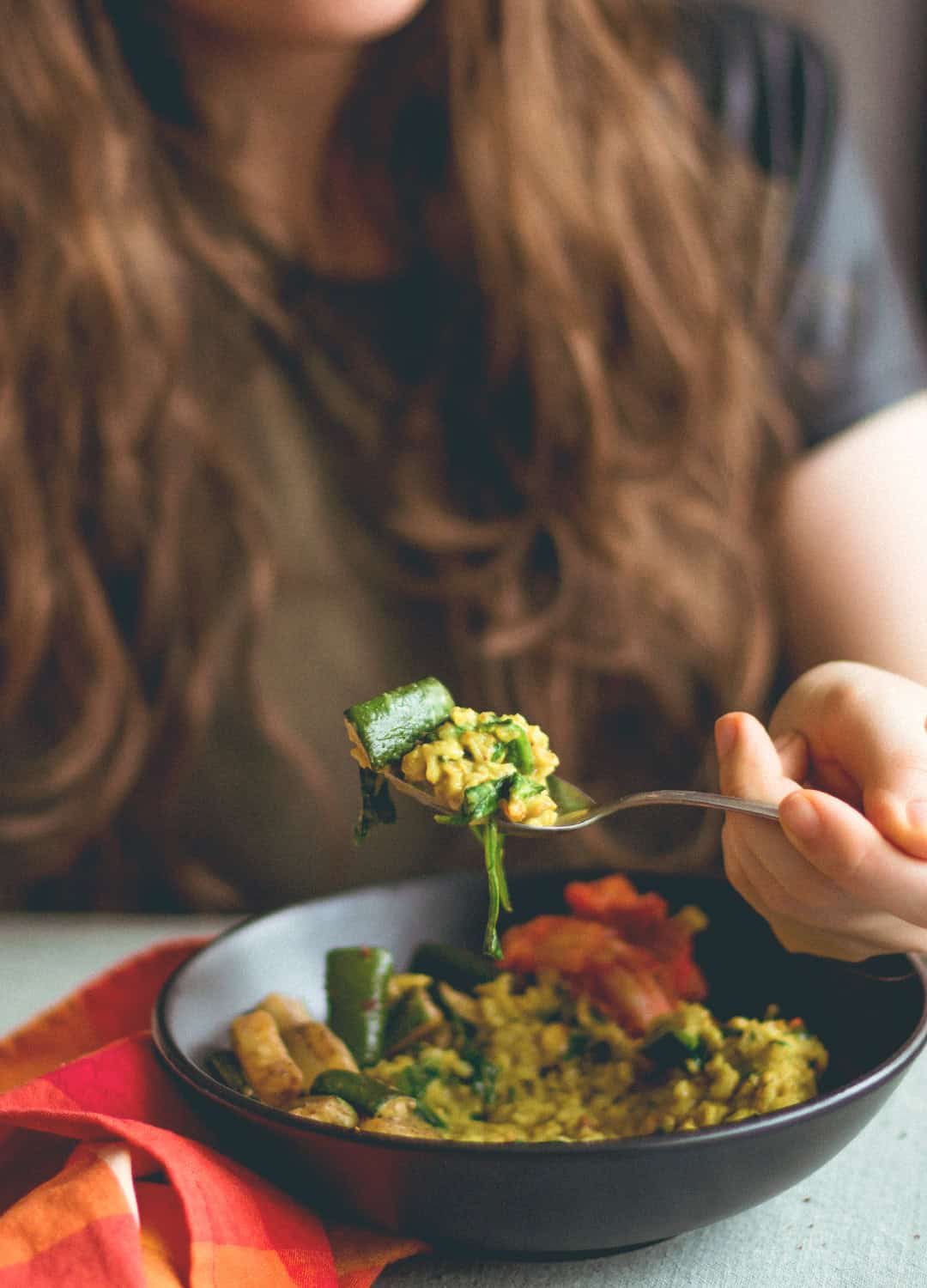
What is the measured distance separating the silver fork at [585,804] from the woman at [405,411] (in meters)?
0.77

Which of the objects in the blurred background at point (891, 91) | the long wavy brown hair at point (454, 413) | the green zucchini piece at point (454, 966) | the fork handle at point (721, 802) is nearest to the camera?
the fork handle at point (721, 802)

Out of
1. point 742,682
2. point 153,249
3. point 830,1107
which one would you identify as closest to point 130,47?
point 153,249

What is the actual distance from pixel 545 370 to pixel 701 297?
0.82ft

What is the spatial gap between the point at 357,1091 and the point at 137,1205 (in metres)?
0.14

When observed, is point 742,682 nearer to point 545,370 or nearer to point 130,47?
point 545,370

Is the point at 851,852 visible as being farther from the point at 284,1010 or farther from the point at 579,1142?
Answer: the point at 284,1010

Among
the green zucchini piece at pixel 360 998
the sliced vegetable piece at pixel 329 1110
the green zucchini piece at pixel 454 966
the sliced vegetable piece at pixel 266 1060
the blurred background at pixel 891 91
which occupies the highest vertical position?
the blurred background at pixel 891 91

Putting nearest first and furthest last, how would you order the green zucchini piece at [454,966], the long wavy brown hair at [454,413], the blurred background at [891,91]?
the green zucchini piece at [454,966] < the long wavy brown hair at [454,413] < the blurred background at [891,91]

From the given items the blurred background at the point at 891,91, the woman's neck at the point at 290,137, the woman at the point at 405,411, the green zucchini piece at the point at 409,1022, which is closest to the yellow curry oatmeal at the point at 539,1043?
the green zucchini piece at the point at 409,1022

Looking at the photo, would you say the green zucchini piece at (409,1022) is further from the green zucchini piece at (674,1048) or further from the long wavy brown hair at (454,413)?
the long wavy brown hair at (454,413)

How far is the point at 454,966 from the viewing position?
896 millimetres

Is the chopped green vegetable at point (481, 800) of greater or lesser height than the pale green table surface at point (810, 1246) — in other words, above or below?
above

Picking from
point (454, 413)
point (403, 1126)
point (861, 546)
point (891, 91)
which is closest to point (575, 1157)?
point (403, 1126)

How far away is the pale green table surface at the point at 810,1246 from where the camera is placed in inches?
25.7
